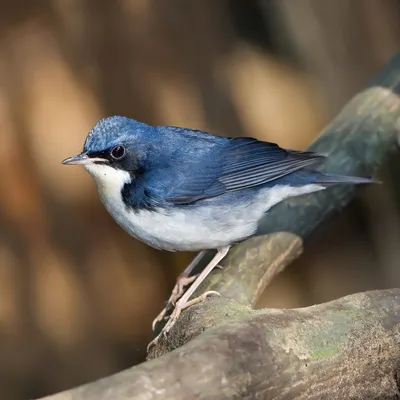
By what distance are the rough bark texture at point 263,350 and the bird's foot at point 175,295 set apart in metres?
0.24

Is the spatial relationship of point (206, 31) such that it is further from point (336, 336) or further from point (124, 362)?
point (336, 336)

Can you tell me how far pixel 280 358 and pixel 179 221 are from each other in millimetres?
1052

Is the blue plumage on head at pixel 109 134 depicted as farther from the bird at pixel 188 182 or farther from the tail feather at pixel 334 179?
the tail feather at pixel 334 179

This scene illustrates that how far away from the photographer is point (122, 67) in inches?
193

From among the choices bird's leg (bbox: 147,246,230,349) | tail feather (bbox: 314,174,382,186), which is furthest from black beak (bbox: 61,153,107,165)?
tail feather (bbox: 314,174,382,186)

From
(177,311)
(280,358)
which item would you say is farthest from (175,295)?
(280,358)

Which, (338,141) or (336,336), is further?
(338,141)

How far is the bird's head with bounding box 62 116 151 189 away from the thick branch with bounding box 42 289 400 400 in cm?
73

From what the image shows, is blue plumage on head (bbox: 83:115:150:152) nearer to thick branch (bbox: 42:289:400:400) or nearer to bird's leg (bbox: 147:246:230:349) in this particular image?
bird's leg (bbox: 147:246:230:349)

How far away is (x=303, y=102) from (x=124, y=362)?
230 cm

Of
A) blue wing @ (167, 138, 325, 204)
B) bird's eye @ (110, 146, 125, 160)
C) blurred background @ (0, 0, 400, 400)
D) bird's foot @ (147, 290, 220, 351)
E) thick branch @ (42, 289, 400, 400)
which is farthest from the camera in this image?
blurred background @ (0, 0, 400, 400)

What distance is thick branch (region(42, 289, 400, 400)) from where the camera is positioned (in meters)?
1.85

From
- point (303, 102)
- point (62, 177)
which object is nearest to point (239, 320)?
point (62, 177)

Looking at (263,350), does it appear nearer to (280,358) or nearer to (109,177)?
(280,358)
